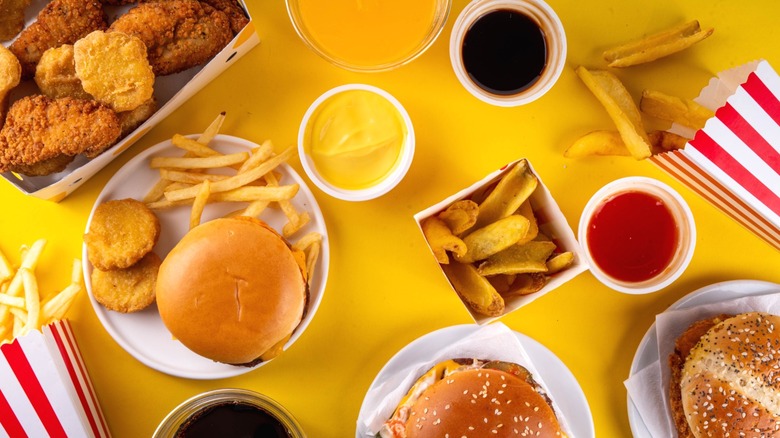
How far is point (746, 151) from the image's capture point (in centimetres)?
222

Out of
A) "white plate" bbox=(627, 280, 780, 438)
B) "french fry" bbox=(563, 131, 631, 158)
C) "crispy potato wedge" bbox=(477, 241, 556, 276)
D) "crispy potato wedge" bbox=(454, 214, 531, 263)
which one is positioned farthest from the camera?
"white plate" bbox=(627, 280, 780, 438)

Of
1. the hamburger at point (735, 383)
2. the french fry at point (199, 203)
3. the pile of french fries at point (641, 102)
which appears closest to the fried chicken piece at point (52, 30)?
the french fry at point (199, 203)

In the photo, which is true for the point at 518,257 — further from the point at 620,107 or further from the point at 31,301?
the point at 31,301

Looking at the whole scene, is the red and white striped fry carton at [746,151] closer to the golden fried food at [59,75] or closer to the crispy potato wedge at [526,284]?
the crispy potato wedge at [526,284]

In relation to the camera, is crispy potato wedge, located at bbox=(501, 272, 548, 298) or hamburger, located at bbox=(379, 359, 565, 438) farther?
crispy potato wedge, located at bbox=(501, 272, 548, 298)

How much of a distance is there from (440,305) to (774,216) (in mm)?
1093

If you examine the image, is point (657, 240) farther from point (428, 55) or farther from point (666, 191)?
point (428, 55)

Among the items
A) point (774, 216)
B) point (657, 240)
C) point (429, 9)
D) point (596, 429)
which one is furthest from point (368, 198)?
point (774, 216)

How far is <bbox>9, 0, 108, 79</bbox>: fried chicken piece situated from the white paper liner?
4.78ft

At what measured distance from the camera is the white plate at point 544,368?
92.6 inches

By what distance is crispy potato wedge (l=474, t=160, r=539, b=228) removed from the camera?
2120mm

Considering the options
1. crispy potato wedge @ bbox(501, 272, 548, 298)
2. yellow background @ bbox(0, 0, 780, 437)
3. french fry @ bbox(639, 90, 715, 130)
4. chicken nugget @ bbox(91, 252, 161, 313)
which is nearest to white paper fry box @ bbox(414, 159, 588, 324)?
crispy potato wedge @ bbox(501, 272, 548, 298)

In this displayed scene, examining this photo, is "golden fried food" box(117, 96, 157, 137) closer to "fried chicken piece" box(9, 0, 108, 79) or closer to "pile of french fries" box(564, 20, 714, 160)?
"fried chicken piece" box(9, 0, 108, 79)

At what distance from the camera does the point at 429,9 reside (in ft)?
7.48
